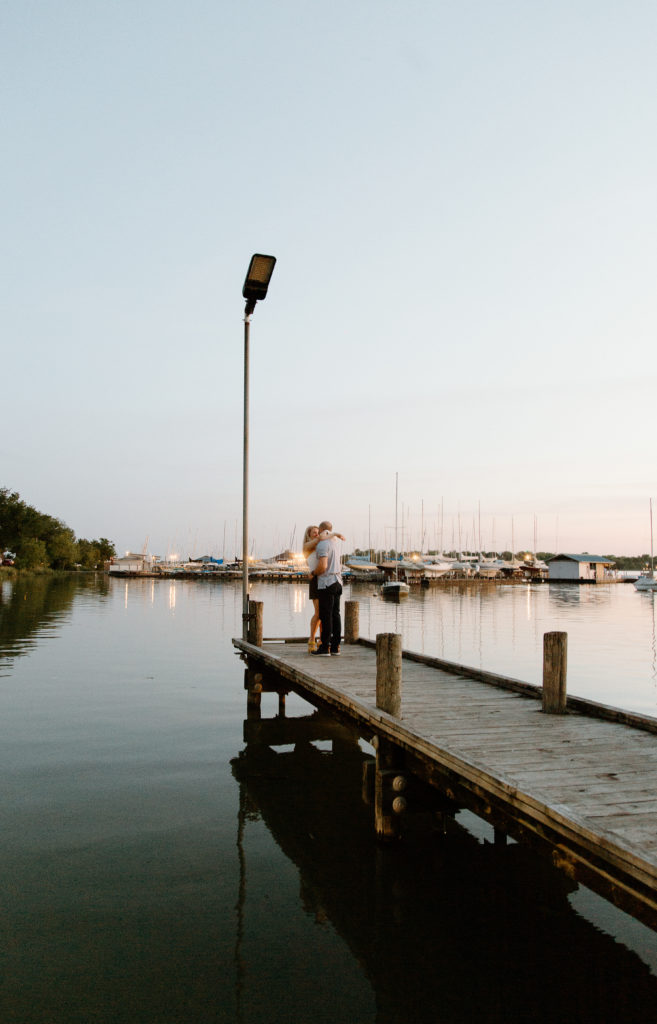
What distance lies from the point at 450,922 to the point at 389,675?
7.61ft

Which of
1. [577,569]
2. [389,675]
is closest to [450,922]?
[389,675]

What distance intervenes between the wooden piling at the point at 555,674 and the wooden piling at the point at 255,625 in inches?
263

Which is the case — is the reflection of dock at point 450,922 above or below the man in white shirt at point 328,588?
below

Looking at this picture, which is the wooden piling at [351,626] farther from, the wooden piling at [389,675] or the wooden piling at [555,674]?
the wooden piling at [389,675]

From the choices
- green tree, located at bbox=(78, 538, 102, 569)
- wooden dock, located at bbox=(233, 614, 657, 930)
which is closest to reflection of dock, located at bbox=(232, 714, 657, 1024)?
wooden dock, located at bbox=(233, 614, 657, 930)

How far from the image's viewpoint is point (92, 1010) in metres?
4.30

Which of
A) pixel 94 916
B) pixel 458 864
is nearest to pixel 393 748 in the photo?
pixel 458 864

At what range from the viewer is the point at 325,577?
11000 millimetres

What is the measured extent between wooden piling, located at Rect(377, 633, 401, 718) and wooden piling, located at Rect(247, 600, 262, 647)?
625 centimetres

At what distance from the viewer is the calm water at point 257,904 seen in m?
4.48

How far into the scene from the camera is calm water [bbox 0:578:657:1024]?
448 centimetres

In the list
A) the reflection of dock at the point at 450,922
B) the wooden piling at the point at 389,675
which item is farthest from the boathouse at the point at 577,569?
the wooden piling at the point at 389,675

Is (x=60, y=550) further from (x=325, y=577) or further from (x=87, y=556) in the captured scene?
(x=325, y=577)

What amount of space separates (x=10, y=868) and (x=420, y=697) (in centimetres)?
480
